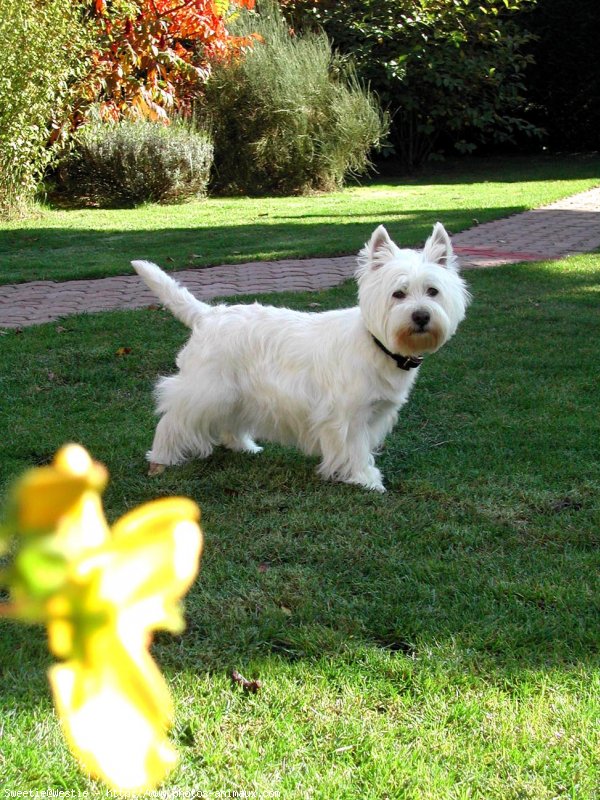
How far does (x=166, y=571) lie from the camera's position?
0.86 ft

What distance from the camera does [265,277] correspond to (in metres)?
8.87

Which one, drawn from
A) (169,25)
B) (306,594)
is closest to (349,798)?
(306,594)

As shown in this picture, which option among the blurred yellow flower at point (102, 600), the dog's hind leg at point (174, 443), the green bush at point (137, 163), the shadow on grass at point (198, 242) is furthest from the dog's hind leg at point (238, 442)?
the green bush at point (137, 163)

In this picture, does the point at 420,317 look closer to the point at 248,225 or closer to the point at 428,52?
the point at 248,225

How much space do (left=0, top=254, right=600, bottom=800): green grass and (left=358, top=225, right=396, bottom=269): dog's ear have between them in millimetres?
1022

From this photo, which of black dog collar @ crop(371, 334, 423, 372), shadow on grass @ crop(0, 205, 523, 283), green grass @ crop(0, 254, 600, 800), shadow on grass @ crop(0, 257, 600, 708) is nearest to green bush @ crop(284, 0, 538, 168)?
shadow on grass @ crop(0, 205, 523, 283)

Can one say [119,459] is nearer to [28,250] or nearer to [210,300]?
[210,300]

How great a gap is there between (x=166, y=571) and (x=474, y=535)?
345cm

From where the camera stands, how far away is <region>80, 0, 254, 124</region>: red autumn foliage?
48.8 feet

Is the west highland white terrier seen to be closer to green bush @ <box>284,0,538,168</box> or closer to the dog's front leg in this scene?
the dog's front leg

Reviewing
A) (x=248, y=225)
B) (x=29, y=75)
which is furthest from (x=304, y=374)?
(x=29, y=75)

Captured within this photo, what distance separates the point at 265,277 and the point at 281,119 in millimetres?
9120

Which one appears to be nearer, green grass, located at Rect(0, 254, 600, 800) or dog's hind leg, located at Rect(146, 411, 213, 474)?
green grass, located at Rect(0, 254, 600, 800)

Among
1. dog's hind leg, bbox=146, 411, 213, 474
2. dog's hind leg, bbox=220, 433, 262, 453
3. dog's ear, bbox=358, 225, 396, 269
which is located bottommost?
dog's hind leg, bbox=220, 433, 262, 453
